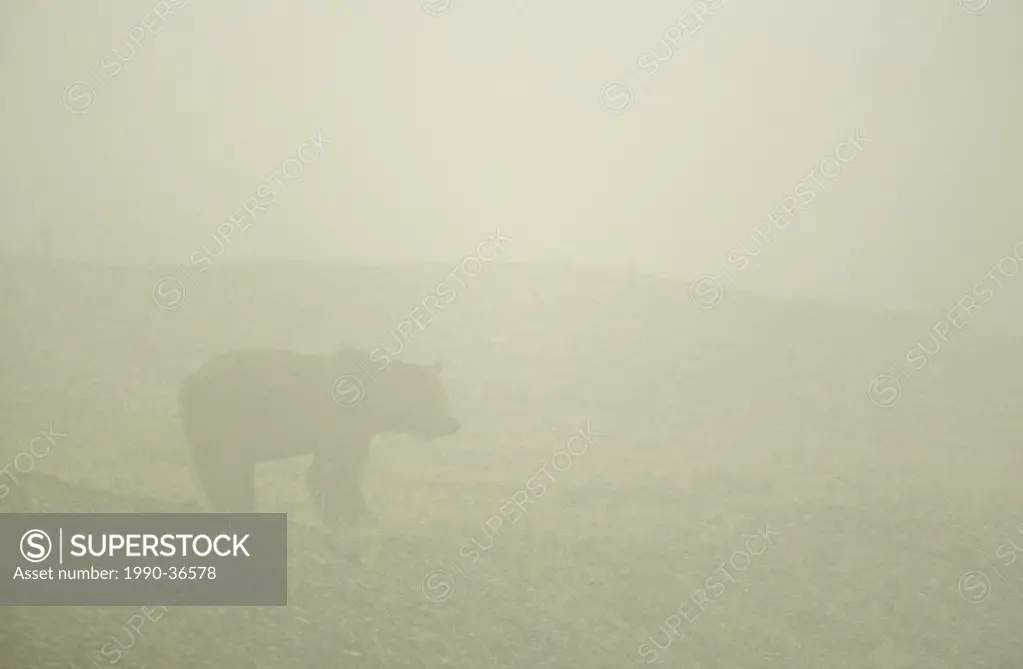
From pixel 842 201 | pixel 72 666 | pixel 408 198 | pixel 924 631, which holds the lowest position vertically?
pixel 924 631

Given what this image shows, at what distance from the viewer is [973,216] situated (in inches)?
106

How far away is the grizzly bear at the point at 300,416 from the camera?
8.30 feet

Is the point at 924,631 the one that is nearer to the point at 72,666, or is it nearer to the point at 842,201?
the point at 842,201

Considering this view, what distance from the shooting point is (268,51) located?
2641mm

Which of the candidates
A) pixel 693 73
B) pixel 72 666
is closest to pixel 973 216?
pixel 693 73

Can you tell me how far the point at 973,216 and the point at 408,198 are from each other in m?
2.29

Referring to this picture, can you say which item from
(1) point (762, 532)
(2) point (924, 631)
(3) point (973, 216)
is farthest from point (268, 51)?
(2) point (924, 631)

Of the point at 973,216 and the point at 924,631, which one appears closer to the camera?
the point at 924,631

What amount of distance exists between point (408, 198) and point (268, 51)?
81 centimetres

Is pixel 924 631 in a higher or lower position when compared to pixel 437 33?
lower

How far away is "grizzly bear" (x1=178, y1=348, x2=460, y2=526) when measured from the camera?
8.30 ft

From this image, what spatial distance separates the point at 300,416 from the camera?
8.31ft

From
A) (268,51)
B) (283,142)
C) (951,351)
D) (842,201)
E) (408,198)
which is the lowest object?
(951,351)

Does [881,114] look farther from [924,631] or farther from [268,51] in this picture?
[268,51]
